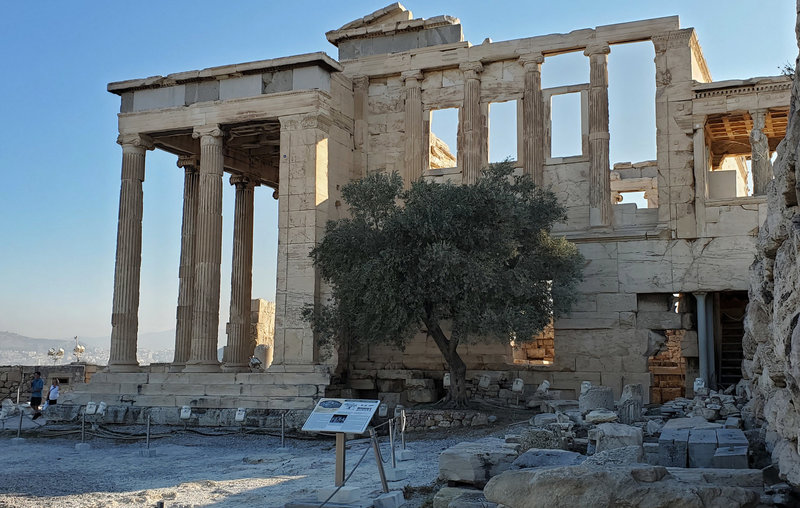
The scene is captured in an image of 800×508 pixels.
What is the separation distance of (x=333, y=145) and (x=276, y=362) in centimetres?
526

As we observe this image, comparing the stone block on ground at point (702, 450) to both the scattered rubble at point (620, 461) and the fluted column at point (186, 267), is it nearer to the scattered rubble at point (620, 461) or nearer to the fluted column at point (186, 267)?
the scattered rubble at point (620, 461)

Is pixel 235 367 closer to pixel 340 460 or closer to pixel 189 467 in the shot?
pixel 189 467

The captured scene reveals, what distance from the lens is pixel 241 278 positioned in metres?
23.9

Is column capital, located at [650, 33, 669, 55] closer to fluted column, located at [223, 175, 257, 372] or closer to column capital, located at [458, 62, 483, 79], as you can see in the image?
column capital, located at [458, 62, 483, 79]

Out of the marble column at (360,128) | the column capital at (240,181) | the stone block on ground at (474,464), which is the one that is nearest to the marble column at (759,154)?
the marble column at (360,128)

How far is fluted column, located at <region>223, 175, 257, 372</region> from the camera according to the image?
76.2 ft

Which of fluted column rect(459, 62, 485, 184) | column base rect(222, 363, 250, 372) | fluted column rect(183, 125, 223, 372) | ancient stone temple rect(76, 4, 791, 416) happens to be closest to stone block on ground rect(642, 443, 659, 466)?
ancient stone temple rect(76, 4, 791, 416)

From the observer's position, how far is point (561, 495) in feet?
19.7

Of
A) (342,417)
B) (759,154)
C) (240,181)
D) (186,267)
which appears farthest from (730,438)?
(240,181)

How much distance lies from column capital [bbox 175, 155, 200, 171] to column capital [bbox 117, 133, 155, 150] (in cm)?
193

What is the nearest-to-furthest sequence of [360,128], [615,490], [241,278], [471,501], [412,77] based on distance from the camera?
[615,490]
[471,501]
[412,77]
[360,128]
[241,278]

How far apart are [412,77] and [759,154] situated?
811 centimetres

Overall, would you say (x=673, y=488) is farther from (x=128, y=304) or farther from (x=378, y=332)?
(x=128, y=304)

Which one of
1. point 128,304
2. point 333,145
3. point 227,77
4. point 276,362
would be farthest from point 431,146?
point 128,304
